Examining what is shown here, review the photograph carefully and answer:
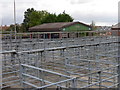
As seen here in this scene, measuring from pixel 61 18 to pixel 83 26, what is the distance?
10.00 metres

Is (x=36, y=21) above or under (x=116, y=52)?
above

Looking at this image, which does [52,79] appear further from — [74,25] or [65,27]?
[74,25]

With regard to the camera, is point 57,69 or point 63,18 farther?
point 63,18

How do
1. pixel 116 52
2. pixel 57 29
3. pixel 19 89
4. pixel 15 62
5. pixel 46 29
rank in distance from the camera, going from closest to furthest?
pixel 19 89
pixel 15 62
pixel 116 52
pixel 57 29
pixel 46 29

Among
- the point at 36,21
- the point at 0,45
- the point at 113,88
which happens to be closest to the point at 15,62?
the point at 0,45

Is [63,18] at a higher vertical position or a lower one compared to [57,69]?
higher

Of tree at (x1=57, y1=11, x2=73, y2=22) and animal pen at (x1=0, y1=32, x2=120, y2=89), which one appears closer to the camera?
animal pen at (x1=0, y1=32, x2=120, y2=89)

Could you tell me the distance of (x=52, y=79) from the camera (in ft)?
24.7

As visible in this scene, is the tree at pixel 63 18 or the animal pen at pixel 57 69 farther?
the tree at pixel 63 18

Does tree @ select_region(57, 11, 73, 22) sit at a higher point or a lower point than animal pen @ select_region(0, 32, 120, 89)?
higher

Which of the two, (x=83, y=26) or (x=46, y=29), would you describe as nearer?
(x=46, y=29)

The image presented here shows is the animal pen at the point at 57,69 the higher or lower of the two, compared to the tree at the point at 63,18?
lower

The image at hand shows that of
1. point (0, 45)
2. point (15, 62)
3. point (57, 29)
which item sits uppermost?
point (57, 29)

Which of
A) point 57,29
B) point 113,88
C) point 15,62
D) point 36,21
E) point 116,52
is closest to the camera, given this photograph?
point 113,88
